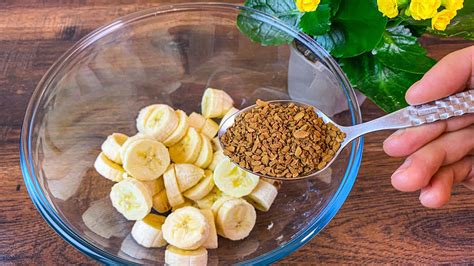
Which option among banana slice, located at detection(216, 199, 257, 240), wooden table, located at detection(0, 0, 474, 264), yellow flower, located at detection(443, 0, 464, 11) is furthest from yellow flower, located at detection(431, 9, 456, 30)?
banana slice, located at detection(216, 199, 257, 240)

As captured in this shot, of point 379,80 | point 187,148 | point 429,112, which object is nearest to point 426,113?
point 429,112

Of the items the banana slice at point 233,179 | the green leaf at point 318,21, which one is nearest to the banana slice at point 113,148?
the banana slice at point 233,179

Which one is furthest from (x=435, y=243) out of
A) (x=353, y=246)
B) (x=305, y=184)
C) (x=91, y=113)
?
(x=91, y=113)

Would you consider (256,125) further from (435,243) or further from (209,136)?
(435,243)

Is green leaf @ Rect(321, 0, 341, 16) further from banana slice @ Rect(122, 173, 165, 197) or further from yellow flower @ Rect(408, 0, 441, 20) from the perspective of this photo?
banana slice @ Rect(122, 173, 165, 197)

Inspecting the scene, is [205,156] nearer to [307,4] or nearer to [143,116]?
[143,116]

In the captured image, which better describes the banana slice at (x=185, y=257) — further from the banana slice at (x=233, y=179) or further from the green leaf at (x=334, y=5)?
the green leaf at (x=334, y=5)
